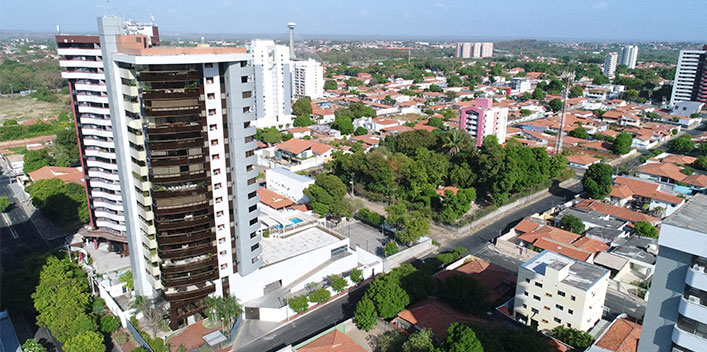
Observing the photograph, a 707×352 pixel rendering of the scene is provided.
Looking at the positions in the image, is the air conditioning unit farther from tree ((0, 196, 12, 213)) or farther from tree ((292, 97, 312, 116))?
tree ((292, 97, 312, 116))

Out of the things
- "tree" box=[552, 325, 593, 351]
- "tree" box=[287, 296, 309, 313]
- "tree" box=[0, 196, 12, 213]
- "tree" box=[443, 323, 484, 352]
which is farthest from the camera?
"tree" box=[0, 196, 12, 213]

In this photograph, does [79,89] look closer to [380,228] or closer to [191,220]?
[191,220]

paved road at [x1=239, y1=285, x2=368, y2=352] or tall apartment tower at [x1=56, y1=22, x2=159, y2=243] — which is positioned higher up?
tall apartment tower at [x1=56, y1=22, x2=159, y2=243]

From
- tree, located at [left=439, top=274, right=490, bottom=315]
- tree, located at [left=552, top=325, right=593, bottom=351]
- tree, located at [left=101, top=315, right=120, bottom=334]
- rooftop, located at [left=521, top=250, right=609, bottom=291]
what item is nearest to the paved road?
tree, located at [left=439, top=274, right=490, bottom=315]

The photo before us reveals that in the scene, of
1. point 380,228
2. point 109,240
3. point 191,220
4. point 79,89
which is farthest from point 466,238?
point 79,89

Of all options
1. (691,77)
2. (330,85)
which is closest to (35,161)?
(330,85)

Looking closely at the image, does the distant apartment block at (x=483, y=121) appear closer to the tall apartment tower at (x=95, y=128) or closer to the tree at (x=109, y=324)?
the tall apartment tower at (x=95, y=128)

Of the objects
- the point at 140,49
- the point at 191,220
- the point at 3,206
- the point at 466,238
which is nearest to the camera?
the point at 140,49

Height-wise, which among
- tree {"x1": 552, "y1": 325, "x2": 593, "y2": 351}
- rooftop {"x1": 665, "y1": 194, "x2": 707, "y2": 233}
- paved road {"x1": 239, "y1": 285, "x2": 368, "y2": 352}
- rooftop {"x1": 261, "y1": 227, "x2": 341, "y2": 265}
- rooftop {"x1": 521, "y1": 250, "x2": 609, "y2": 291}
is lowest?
paved road {"x1": 239, "y1": 285, "x2": 368, "y2": 352}
